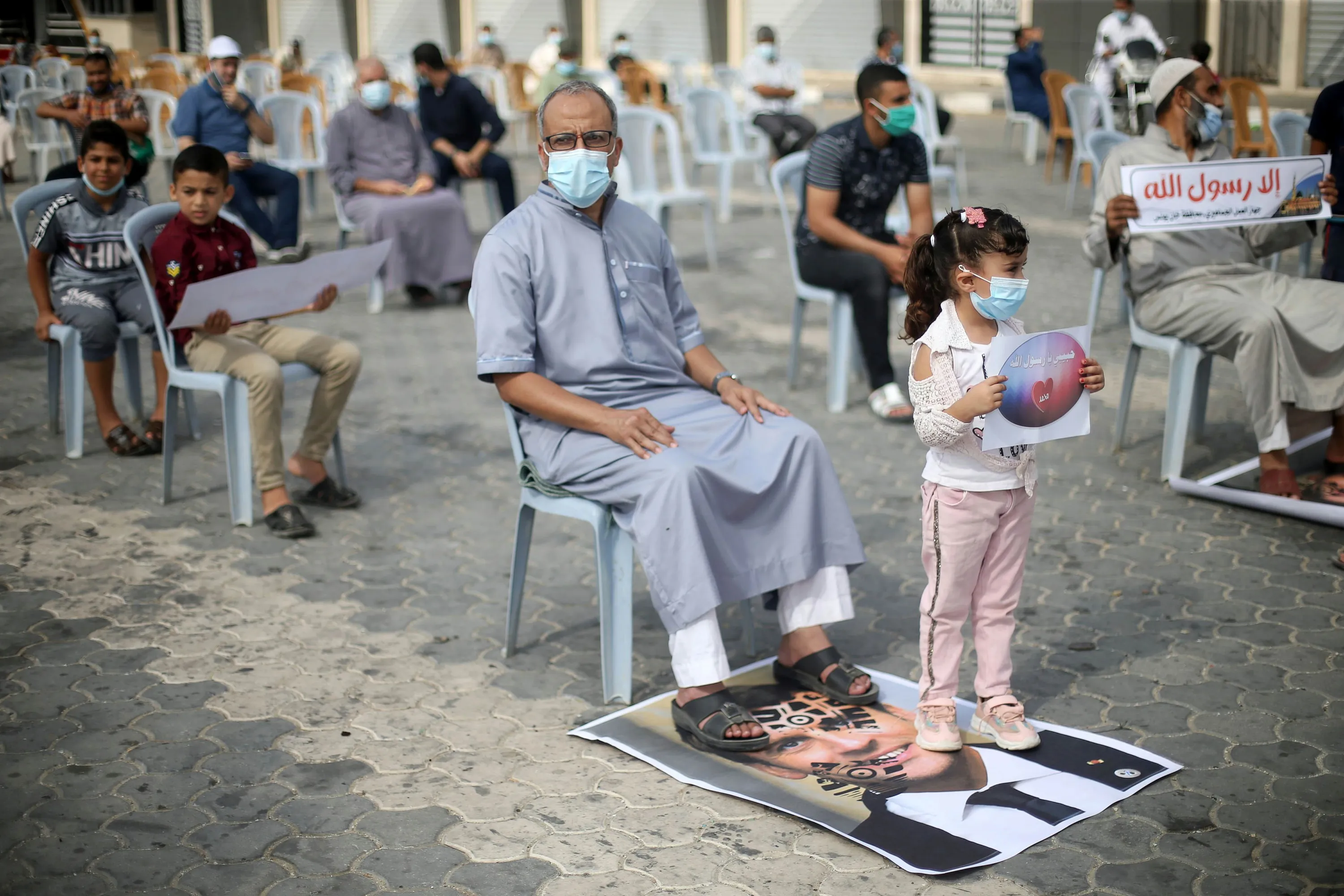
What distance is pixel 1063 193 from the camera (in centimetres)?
1295

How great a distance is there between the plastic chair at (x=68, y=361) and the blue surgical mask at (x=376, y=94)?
302cm

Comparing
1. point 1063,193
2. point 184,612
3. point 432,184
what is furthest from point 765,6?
point 184,612

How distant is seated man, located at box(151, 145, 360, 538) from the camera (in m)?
4.90

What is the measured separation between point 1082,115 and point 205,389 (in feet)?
26.7

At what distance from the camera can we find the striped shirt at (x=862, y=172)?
617cm

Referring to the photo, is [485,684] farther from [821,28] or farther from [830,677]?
[821,28]

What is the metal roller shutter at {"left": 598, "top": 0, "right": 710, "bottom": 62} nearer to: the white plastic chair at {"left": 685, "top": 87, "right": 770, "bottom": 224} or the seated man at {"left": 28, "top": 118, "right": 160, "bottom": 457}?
the white plastic chair at {"left": 685, "top": 87, "right": 770, "bottom": 224}

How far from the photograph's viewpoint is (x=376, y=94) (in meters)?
8.56

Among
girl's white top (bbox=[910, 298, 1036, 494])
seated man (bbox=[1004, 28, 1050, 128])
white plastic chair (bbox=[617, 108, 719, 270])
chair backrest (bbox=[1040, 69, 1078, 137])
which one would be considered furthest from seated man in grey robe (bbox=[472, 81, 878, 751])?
seated man (bbox=[1004, 28, 1050, 128])

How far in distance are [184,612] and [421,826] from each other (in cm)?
159

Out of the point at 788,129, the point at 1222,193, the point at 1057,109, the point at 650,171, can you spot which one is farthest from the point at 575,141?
the point at 1057,109

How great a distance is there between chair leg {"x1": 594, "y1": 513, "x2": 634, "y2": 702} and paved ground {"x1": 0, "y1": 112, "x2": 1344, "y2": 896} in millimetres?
186

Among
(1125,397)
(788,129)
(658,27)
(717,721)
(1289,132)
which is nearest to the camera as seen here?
(717,721)

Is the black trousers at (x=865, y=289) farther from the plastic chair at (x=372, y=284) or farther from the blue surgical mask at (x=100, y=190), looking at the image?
the plastic chair at (x=372, y=284)
